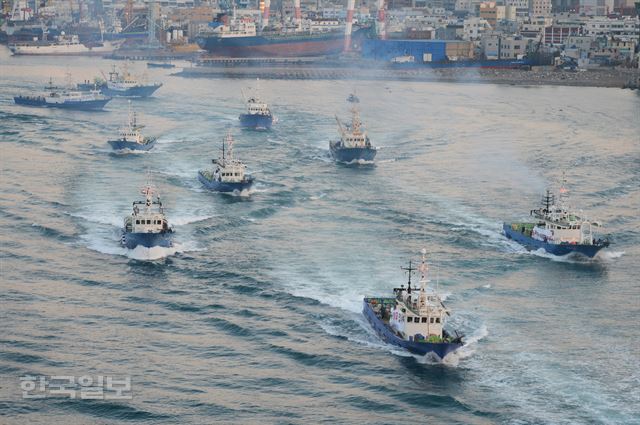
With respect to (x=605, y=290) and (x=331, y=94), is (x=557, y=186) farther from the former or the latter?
(x=331, y=94)

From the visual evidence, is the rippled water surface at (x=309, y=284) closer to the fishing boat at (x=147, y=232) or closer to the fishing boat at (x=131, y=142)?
the fishing boat at (x=147, y=232)

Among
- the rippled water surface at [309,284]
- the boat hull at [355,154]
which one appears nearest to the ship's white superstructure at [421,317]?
the rippled water surface at [309,284]

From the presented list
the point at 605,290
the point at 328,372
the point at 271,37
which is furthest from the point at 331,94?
the point at 328,372

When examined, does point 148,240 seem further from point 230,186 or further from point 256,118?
point 256,118

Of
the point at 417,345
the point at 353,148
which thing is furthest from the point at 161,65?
the point at 417,345

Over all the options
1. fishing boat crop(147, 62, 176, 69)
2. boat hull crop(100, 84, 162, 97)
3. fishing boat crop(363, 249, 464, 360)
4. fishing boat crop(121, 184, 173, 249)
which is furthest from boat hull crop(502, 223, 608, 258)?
fishing boat crop(147, 62, 176, 69)

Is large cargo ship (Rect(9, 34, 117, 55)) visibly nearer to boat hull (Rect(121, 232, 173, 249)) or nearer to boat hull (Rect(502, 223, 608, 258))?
boat hull (Rect(121, 232, 173, 249))

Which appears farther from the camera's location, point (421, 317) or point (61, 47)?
point (61, 47)

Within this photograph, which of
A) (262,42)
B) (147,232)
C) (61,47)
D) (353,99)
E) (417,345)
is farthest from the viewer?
(61,47)
